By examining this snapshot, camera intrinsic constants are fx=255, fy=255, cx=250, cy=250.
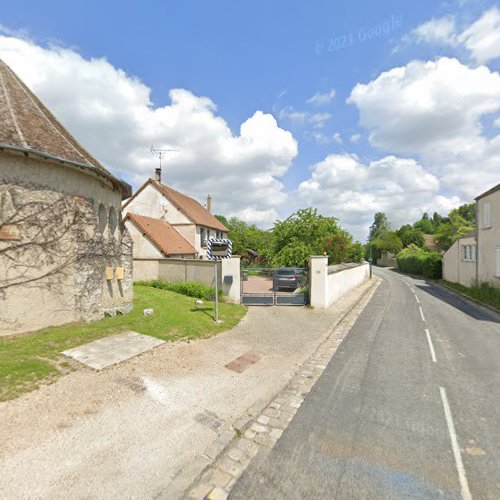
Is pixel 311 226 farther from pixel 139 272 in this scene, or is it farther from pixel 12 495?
pixel 12 495

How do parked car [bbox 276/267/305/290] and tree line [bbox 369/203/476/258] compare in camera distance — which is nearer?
parked car [bbox 276/267/305/290]

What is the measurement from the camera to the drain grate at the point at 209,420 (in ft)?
13.0

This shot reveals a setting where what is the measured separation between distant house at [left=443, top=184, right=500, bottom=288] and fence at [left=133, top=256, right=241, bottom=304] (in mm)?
16125

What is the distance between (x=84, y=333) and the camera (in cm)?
740

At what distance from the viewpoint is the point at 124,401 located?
4465 mm

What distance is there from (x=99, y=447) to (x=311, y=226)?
22.7m

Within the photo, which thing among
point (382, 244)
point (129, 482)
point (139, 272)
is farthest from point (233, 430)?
point (382, 244)

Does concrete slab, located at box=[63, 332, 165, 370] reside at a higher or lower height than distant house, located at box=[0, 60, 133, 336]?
lower

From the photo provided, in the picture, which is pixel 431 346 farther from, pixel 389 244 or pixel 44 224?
pixel 389 244

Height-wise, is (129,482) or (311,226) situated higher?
(311,226)

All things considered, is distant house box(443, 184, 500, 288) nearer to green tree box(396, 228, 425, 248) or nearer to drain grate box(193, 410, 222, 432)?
drain grate box(193, 410, 222, 432)

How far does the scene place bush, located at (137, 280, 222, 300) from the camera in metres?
13.4

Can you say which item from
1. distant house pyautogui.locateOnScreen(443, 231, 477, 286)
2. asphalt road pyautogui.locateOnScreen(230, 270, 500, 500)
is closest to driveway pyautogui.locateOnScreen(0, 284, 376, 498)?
asphalt road pyautogui.locateOnScreen(230, 270, 500, 500)

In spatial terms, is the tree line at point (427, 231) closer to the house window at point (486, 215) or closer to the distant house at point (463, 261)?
the distant house at point (463, 261)
